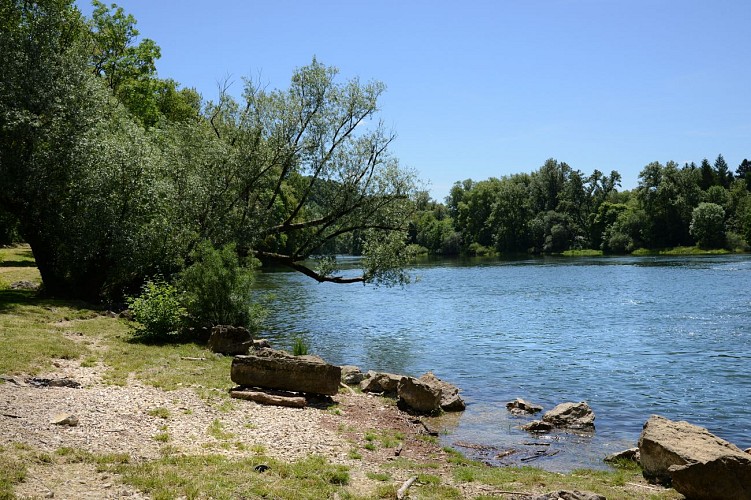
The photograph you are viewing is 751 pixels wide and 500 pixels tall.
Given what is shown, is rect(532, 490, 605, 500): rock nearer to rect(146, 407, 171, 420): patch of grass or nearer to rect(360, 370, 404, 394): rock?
rect(146, 407, 171, 420): patch of grass

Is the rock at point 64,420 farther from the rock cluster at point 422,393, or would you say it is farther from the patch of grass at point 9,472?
the rock cluster at point 422,393

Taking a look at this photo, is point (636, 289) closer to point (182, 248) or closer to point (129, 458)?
point (182, 248)

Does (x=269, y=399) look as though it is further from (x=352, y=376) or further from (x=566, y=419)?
(x=566, y=419)

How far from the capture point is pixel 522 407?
17.2m

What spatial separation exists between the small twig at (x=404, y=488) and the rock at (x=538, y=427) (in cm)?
614

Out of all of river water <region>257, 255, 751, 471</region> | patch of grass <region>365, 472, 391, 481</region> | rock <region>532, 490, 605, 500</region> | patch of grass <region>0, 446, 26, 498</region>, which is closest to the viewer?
patch of grass <region>0, 446, 26, 498</region>

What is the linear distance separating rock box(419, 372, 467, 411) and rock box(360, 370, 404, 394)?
898mm

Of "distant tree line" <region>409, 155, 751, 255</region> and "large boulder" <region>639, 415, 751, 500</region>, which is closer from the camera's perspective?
"large boulder" <region>639, 415, 751, 500</region>

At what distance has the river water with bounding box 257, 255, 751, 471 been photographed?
15773mm

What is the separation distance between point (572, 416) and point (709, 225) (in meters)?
93.6

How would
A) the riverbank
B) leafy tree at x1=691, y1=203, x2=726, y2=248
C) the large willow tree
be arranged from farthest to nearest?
leafy tree at x1=691, y1=203, x2=726, y2=248
the large willow tree
the riverbank

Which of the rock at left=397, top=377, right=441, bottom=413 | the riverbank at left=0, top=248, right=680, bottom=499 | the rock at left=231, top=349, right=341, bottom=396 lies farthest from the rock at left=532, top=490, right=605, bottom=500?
the rock at left=397, top=377, right=441, bottom=413

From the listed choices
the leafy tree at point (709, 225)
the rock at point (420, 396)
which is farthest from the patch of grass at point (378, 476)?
the leafy tree at point (709, 225)

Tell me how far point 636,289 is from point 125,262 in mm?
40661
